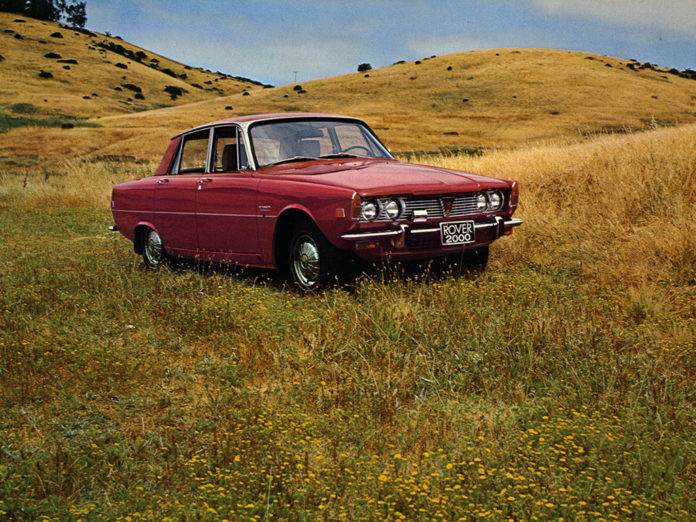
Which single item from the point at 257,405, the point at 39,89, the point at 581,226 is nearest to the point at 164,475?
the point at 257,405

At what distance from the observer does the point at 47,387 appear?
407 centimetres

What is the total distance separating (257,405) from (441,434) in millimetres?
1040

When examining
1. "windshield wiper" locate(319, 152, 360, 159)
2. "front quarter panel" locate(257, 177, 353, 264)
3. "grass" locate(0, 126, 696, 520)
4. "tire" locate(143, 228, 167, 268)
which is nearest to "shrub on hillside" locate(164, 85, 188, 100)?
"tire" locate(143, 228, 167, 268)

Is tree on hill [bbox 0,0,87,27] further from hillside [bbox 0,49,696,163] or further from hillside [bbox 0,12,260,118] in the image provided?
hillside [bbox 0,49,696,163]

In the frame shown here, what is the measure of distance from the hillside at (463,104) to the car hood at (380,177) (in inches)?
1121

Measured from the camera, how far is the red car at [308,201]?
18.1 feet

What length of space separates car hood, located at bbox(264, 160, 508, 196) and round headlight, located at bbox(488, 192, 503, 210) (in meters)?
0.10

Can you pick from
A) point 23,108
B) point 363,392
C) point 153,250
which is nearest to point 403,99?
point 23,108

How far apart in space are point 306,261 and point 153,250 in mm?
2961

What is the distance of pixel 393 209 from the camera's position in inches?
220

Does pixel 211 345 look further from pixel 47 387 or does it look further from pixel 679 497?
pixel 679 497

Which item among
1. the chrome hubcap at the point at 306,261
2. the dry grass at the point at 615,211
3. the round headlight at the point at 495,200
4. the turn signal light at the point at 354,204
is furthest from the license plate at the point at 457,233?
the dry grass at the point at 615,211

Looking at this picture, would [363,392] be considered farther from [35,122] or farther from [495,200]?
[35,122]

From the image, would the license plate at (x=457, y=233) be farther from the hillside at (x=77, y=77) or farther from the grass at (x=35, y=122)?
the hillside at (x=77, y=77)
